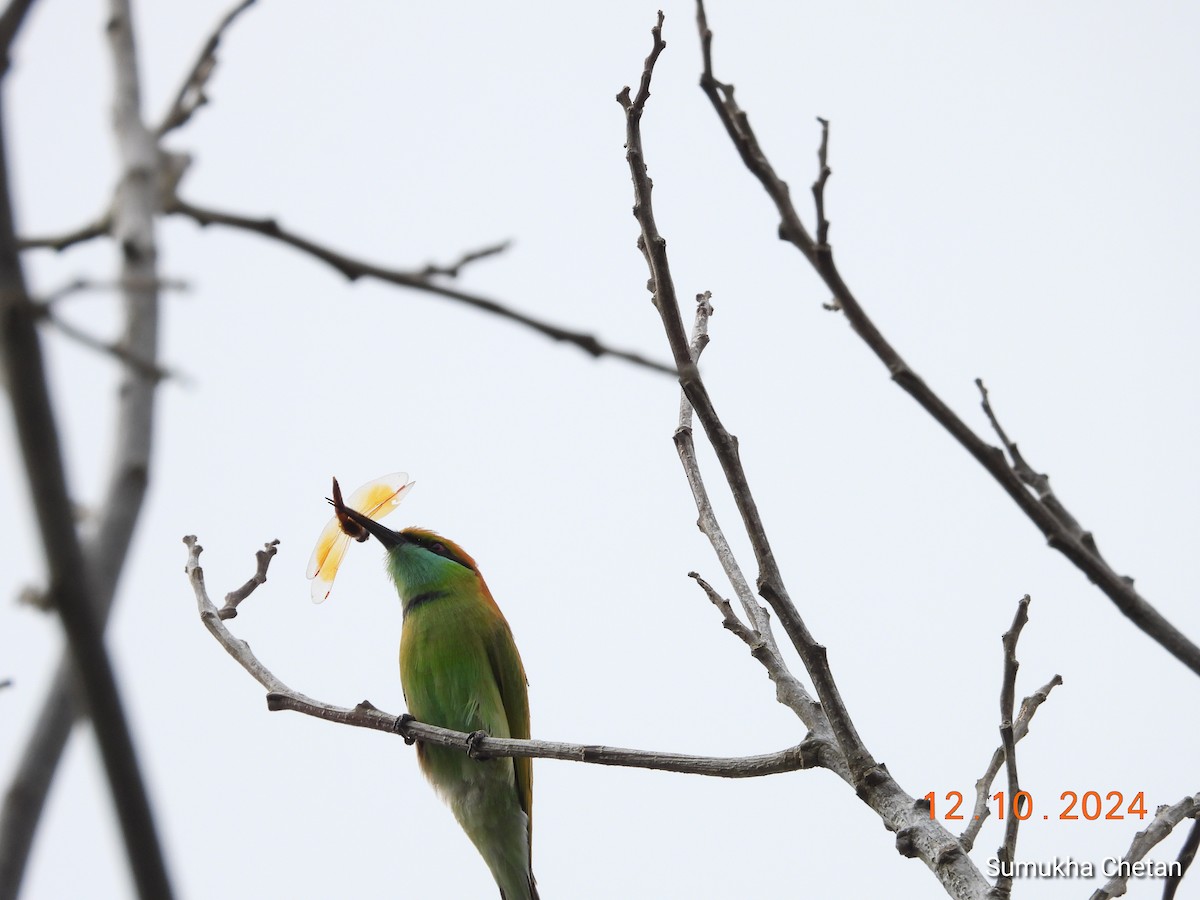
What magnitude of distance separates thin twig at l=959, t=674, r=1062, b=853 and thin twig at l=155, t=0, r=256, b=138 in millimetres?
1946

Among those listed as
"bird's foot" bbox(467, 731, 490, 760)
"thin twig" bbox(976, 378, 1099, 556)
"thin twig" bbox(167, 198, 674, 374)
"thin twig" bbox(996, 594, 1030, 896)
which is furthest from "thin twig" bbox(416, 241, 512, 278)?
"bird's foot" bbox(467, 731, 490, 760)

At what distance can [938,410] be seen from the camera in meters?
1.45

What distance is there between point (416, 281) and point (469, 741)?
2.52m

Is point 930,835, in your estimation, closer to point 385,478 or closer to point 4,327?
point 4,327

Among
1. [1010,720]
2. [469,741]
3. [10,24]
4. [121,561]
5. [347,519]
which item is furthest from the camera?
[347,519]

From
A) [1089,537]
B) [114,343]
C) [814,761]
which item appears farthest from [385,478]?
[114,343]

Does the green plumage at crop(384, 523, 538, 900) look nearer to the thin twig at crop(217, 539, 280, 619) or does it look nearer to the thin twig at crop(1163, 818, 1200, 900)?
the thin twig at crop(217, 539, 280, 619)

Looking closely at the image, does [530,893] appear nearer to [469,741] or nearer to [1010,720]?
[469,741]

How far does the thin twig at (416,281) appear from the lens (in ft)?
3.51

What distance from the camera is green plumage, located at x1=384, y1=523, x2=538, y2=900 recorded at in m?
4.93

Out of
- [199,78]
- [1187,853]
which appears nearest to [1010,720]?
[1187,853]

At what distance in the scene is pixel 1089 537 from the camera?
150cm

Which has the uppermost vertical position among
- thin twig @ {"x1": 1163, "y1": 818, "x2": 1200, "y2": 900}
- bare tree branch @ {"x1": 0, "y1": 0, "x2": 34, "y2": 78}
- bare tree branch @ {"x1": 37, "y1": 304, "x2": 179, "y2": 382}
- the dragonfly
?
the dragonfly

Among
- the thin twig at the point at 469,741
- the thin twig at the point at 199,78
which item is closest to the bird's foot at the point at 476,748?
the thin twig at the point at 469,741
